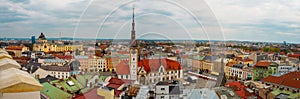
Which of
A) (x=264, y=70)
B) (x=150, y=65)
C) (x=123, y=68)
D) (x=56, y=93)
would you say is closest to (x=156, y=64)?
(x=150, y=65)

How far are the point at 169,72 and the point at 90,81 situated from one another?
2.00 meters

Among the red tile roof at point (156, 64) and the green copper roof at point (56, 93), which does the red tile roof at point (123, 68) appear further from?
the green copper roof at point (56, 93)

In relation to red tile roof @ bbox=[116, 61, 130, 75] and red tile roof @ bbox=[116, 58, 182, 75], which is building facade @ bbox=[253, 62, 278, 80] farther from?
red tile roof @ bbox=[116, 61, 130, 75]

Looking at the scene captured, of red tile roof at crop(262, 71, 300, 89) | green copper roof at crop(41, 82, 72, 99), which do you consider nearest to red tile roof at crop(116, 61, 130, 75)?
green copper roof at crop(41, 82, 72, 99)

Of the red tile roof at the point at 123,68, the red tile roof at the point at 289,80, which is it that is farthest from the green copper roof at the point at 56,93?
the red tile roof at the point at 289,80

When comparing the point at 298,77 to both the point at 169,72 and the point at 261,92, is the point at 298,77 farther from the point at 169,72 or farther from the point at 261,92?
the point at 169,72

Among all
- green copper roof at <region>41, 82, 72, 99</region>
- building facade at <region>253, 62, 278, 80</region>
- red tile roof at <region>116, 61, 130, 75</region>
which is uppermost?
red tile roof at <region>116, 61, 130, 75</region>

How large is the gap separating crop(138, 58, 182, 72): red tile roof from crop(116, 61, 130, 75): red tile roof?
0.95ft

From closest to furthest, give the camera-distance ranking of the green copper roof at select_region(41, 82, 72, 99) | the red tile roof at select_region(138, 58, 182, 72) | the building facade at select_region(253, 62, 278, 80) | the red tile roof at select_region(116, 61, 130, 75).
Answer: the green copper roof at select_region(41, 82, 72, 99), the red tile roof at select_region(116, 61, 130, 75), the red tile roof at select_region(138, 58, 182, 72), the building facade at select_region(253, 62, 278, 80)

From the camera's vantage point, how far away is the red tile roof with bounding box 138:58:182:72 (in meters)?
5.49

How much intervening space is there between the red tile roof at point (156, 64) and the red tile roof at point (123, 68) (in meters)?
0.29

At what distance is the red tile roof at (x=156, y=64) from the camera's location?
18.0 feet

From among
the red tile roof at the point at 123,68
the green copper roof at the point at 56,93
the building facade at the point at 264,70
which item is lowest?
the building facade at the point at 264,70

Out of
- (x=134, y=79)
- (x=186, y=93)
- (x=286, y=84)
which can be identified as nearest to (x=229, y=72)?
(x=286, y=84)
